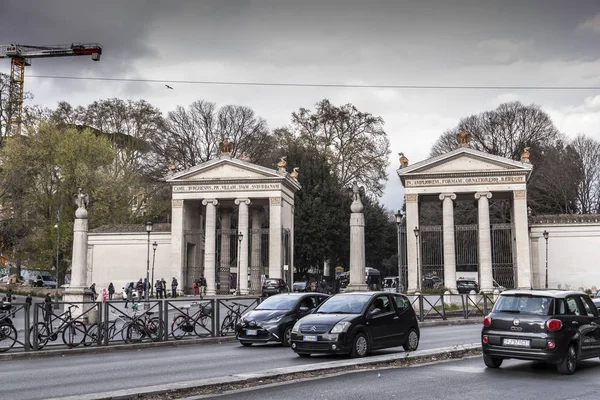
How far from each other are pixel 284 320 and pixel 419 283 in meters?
29.3

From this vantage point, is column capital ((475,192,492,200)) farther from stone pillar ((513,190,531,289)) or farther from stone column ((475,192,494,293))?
stone pillar ((513,190,531,289))

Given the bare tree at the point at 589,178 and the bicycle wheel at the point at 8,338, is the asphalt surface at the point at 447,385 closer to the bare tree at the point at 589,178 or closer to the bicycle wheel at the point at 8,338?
the bicycle wheel at the point at 8,338

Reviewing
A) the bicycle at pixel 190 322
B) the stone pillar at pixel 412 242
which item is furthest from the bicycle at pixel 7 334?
the stone pillar at pixel 412 242

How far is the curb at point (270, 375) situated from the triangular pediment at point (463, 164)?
33.3 meters

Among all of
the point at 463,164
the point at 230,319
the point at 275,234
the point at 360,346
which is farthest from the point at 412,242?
the point at 360,346

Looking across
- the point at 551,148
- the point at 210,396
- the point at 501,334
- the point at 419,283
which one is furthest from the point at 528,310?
the point at 551,148

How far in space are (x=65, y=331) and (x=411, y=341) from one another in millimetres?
10201

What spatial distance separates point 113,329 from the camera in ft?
66.1

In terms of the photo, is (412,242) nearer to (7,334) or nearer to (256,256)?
(256,256)

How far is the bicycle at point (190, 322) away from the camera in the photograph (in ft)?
69.7

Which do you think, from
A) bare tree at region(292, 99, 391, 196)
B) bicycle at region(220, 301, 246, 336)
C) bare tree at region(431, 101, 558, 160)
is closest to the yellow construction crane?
bare tree at region(292, 99, 391, 196)

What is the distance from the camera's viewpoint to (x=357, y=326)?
49.7 feet

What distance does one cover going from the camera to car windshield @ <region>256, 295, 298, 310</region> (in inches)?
779

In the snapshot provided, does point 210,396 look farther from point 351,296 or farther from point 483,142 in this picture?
point 483,142
